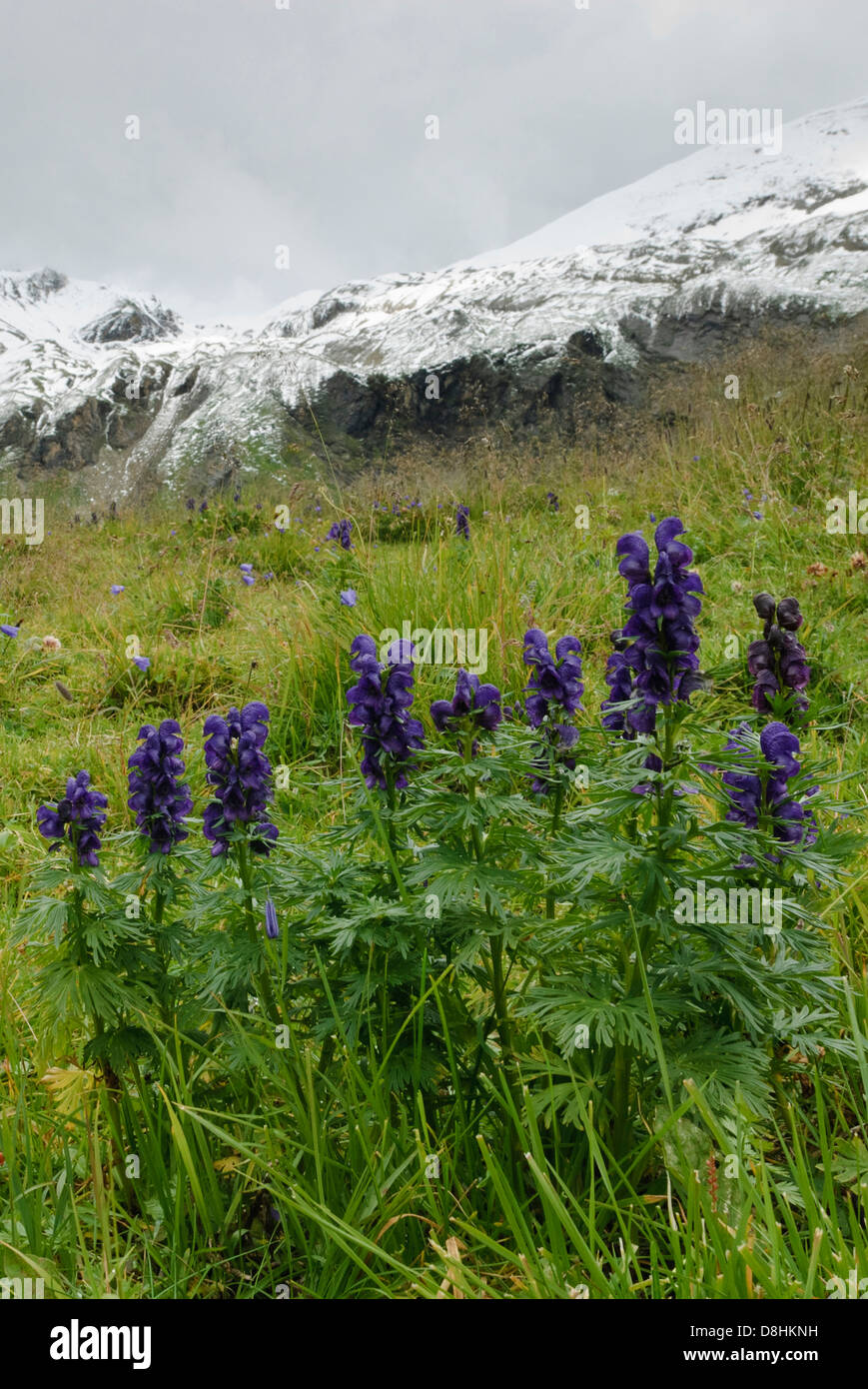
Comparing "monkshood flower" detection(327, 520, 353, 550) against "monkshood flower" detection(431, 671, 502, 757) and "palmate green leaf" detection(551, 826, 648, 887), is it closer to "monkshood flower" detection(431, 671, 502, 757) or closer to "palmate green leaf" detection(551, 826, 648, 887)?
"monkshood flower" detection(431, 671, 502, 757)

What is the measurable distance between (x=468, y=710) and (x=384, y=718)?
0.20 m

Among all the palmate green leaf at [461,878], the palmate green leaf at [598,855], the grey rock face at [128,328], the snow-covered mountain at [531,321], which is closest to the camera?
the palmate green leaf at [598,855]

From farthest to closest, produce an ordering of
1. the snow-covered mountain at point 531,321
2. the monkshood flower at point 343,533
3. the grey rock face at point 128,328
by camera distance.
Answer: the grey rock face at point 128,328 < the snow-covered mountain at point 531,321 < the monkshood flower at point 343,533

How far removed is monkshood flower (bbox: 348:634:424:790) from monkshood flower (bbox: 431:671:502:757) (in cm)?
9

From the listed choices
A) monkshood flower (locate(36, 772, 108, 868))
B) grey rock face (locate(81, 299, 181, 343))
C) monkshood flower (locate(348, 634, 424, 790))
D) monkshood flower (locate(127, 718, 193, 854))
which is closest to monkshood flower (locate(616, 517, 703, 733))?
monkshood flower (locate(348, 634, 424, 790))

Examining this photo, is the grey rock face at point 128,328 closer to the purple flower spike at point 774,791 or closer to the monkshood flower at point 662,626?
the monkshood flower at point 662,626

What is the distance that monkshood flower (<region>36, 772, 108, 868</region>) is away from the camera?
161cm

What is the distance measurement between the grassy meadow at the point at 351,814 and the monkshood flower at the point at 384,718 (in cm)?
9

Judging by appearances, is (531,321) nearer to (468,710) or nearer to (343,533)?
(343,533)

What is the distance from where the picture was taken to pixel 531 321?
25.2 m

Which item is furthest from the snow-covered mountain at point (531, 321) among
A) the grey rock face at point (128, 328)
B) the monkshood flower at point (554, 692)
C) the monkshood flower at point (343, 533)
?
the grey rock face at point (128, 328)

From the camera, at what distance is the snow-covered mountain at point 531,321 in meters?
21.4
